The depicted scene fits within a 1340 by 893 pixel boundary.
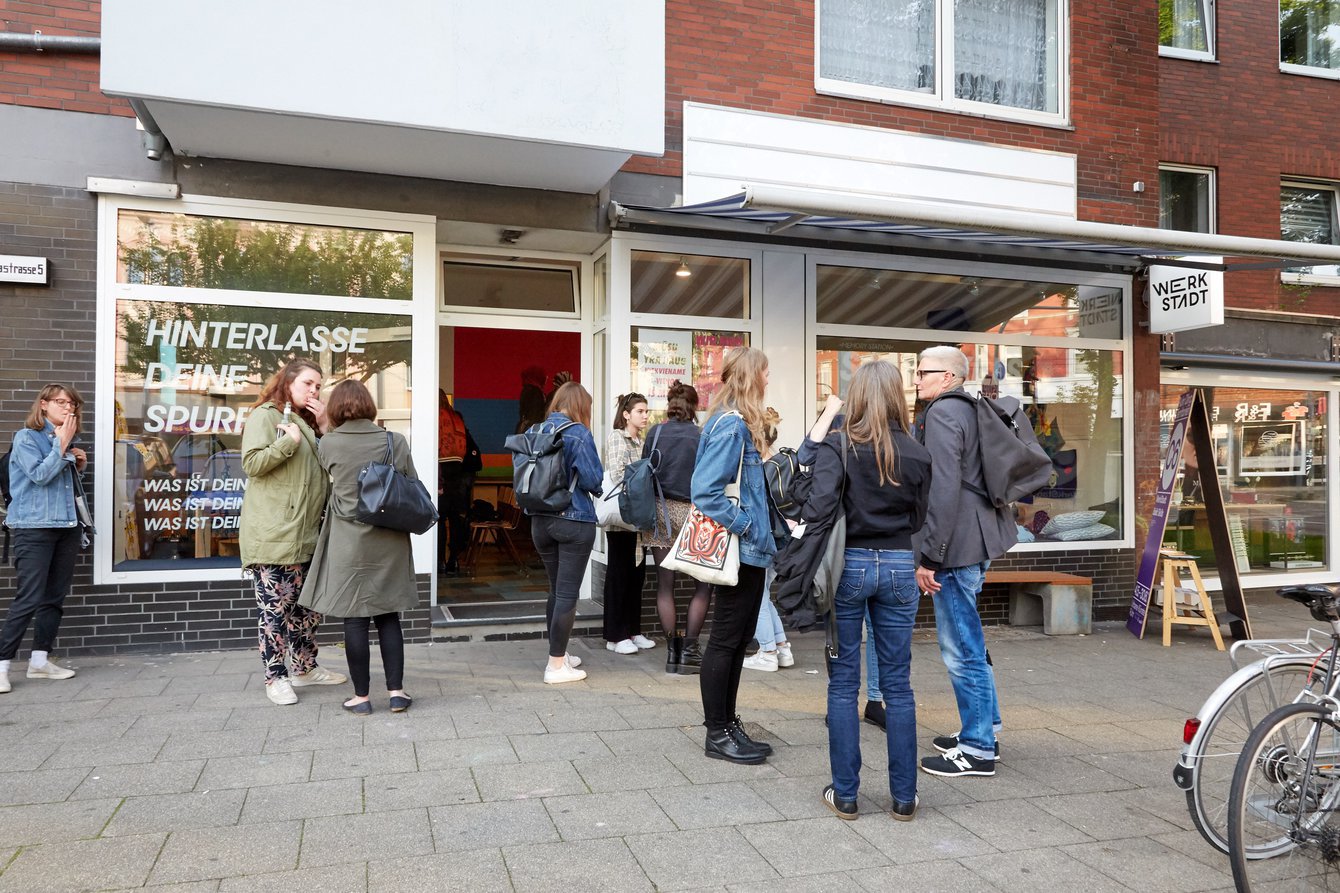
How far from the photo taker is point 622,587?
6.88 metres

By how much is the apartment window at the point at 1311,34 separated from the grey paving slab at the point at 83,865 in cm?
1418

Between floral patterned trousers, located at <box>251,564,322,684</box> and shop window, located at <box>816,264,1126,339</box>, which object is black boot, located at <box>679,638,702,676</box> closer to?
floral patterned trousers, located at <box>251,564,322,684</box>

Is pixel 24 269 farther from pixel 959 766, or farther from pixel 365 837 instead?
pixel 959 766

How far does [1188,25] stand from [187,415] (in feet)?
38.8

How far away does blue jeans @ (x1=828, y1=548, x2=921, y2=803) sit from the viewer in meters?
3.76

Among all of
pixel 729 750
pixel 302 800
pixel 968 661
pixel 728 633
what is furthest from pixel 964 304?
pixel 302 800

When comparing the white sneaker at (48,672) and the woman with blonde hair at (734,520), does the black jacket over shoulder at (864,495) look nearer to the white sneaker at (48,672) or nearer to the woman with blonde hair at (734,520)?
the woman with blonde hair at (734,520)

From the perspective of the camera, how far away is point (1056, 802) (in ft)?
13.5

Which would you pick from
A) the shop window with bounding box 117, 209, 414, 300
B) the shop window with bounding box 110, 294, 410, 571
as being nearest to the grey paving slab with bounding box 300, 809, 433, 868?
the shop window with bounding box 110, 294, 410, 571

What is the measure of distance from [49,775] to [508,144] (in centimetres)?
435

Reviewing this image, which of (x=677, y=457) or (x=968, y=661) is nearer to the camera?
(x=968, y=661)

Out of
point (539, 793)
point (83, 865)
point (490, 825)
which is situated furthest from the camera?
point (539, 793)

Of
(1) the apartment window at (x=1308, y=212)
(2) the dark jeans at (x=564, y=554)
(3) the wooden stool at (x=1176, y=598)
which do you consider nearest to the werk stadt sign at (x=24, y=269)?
(2) the dark jeans at (x=564, y=554)

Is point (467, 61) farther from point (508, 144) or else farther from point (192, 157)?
point (192, 157)
